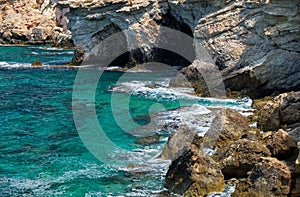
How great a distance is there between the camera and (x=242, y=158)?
1480cm

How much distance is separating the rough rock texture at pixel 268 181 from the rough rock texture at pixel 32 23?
57.6 meters

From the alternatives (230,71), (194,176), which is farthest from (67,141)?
(230,71)

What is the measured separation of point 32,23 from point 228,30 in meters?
55.4

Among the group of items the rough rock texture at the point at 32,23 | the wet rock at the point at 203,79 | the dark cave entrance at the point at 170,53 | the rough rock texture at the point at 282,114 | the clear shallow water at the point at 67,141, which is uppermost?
the rough rock texture at the point at 32,23

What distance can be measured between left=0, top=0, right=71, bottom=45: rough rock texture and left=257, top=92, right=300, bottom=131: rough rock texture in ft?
170

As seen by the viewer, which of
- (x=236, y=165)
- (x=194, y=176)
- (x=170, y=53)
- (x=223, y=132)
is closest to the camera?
(x=194, y=176)

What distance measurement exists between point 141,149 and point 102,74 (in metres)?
20.4

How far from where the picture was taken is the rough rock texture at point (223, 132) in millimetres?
17922

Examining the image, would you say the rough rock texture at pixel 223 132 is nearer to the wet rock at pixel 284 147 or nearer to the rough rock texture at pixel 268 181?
the wet rock at pixel 284 147

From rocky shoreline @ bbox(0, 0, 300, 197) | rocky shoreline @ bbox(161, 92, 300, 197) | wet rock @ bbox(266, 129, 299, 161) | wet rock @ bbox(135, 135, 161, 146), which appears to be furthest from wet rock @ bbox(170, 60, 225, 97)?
wet rock @ bbox(266, 129, 299, 161)

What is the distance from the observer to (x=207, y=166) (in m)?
14.3

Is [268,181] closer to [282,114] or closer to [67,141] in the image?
[282,114]

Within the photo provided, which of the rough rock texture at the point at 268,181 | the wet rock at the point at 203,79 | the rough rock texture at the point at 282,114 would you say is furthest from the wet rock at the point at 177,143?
the wet rock at the point at 203,79

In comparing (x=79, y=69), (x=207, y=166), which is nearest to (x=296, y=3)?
(x=207, y=166)
